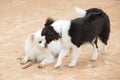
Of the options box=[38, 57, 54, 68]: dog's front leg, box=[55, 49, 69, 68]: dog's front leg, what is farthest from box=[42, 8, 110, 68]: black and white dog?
box=[38, 57, 54, 68]: dog's front leg

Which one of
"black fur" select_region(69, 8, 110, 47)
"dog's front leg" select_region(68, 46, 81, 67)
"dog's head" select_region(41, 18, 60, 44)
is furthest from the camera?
"dog's front leg" select_region(68, 46, 81, 67)

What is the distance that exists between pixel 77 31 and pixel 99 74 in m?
0.63

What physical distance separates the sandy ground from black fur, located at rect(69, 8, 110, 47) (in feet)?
1.26

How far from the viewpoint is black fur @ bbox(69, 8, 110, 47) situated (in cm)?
435

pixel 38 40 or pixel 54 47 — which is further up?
pixel 38 40

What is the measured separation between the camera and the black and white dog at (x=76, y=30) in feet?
14.1

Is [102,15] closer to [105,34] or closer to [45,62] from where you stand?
[105,34]

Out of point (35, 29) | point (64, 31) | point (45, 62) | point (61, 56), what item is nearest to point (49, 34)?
point (64, 31)

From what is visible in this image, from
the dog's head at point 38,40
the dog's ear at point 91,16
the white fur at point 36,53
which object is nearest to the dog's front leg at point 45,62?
the white fur at point 36,53

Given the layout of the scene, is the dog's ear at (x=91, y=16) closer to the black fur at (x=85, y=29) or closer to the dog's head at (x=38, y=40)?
the black fur at (x=85, y=29)

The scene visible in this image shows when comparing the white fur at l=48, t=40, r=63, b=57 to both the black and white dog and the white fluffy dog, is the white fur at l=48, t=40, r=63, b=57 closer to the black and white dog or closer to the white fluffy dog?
the white fluffy dog

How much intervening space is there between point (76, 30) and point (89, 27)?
0.21 meters

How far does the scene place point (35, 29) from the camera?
6.10m

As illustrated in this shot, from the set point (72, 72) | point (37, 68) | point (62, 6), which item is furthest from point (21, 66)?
point (62, 6)
